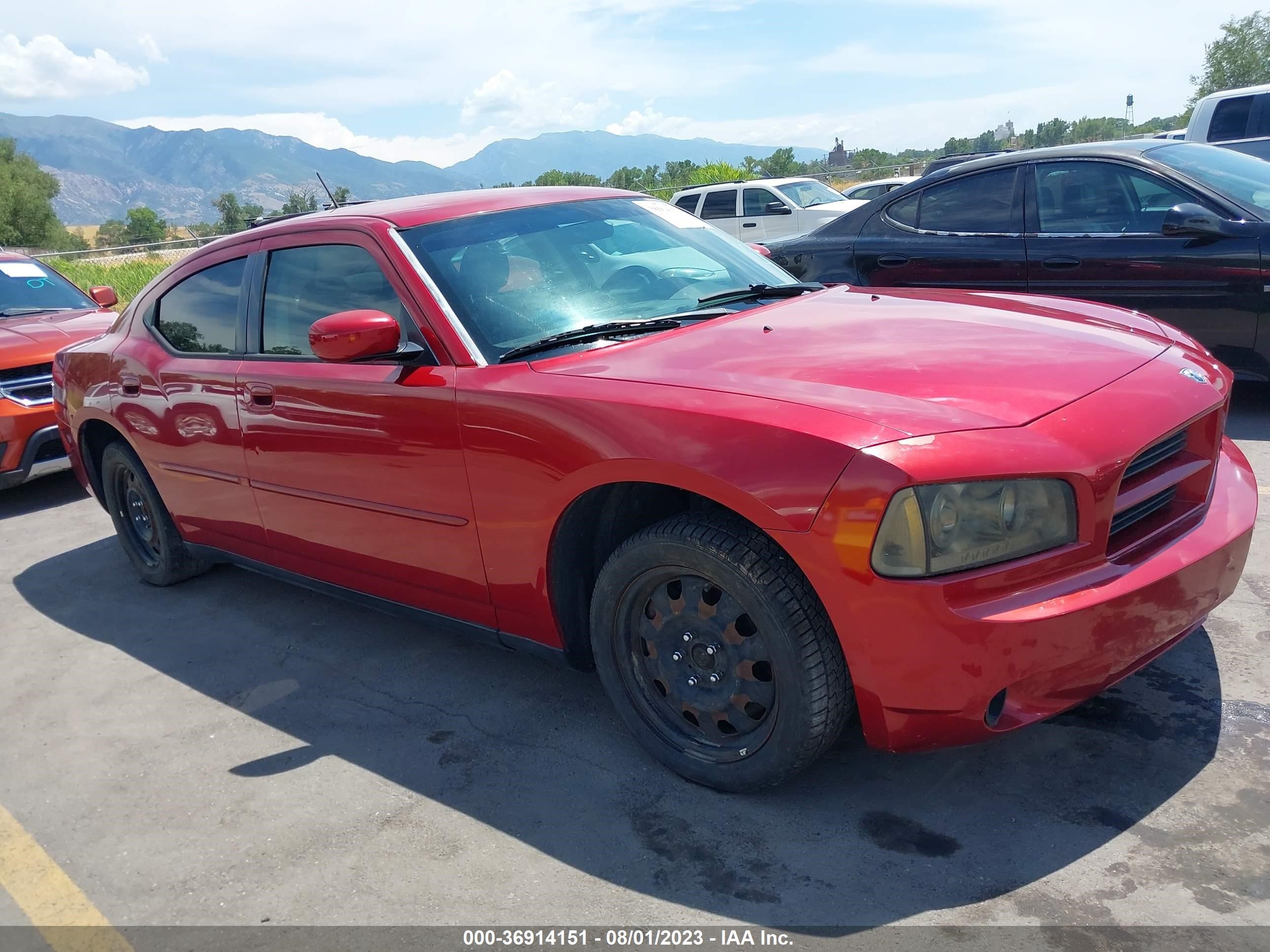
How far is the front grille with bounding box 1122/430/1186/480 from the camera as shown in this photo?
2531mm

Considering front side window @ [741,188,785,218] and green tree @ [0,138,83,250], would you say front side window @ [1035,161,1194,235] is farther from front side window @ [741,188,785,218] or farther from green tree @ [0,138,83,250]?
green tree @ [0,138,83,250]

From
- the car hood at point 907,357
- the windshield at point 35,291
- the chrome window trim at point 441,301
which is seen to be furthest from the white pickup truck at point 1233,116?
the windshield at point 35,291

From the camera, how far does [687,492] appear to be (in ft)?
9.27

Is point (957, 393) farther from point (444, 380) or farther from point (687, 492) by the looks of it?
point (444, 380)

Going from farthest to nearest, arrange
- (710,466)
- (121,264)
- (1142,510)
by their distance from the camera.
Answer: (121,264) < (1142,510) < (710,466)

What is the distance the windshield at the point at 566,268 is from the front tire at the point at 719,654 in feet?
2.93

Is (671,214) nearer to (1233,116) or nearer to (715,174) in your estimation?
(1233,116)

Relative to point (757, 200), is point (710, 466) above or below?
above

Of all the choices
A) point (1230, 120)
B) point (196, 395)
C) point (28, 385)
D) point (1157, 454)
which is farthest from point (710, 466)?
point (1230, 120)

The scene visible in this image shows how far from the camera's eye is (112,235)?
84.9 m

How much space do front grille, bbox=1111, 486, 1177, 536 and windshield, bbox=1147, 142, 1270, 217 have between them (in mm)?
3750

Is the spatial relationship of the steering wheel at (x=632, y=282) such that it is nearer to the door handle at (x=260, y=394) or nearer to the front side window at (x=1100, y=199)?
the door handle at (x=260, y=394)

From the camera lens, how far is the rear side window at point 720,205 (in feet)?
57.2

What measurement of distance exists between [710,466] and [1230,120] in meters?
11.9
